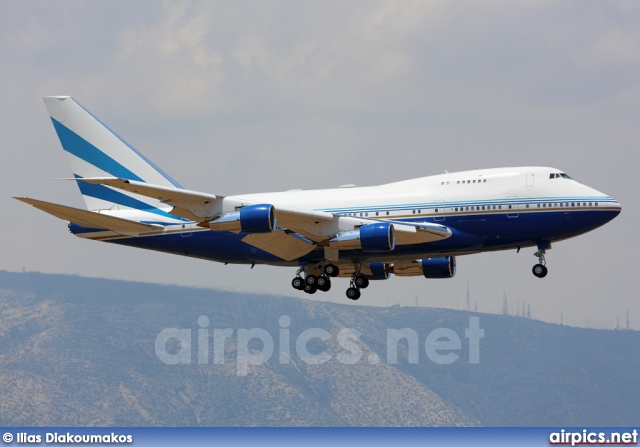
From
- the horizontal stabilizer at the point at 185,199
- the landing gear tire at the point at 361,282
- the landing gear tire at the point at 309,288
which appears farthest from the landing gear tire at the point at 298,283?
the horizontal stabilizer at the point at 185,199

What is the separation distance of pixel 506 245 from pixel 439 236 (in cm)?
400

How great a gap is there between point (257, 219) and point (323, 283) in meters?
10.2

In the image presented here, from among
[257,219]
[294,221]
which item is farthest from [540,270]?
[257,219]

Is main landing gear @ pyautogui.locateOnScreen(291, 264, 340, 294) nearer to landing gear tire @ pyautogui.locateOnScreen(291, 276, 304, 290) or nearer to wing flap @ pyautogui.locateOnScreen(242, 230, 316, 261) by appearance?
landing gear tire @ pyautogui.locateOnScreen(291, 276, 304, 290)

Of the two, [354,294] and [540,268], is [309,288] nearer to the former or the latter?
[354,294]

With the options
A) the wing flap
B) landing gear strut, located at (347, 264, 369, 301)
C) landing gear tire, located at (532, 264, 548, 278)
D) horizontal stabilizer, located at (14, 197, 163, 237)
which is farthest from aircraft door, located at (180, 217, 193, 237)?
landing gear tire, located at (532, 264, 548, 278)

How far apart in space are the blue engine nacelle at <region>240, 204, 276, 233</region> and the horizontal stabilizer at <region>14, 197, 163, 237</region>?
1005cm

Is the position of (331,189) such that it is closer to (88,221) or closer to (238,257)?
(238,257)

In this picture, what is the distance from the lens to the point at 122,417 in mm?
177625

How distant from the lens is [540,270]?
59.7 meters

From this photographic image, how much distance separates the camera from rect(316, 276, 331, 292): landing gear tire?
63.4 metres

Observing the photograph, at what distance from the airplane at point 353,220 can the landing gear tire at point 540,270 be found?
56 millimetres

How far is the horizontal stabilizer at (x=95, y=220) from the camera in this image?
192 ft

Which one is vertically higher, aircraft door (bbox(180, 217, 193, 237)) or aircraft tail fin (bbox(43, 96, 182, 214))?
aircraft tail fin (bbox(43, 96, 182, 214))
